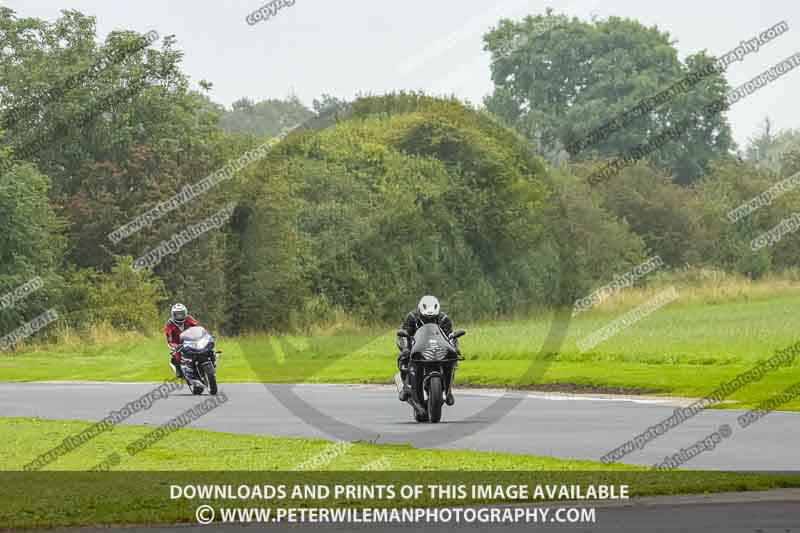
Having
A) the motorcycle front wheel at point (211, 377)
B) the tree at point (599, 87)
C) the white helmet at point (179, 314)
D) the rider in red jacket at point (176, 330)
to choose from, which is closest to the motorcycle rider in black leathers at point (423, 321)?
the motorcycle front wheel at point (211, 377)

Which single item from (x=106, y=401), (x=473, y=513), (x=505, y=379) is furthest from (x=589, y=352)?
(x=473, y=513)

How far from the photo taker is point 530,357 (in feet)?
149

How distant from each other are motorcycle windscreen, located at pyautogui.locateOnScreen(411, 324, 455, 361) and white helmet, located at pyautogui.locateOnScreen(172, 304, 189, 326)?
11.4 metres

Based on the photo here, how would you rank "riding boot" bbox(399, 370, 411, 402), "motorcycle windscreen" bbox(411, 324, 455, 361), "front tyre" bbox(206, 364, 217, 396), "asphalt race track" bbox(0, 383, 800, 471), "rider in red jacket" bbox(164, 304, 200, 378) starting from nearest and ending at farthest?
Answer: "asphalt race track" bbox(0, 383, 800, 471) < "motorcycle windscreen" bbox(411, 324, 455, 361) < "riding boot" bbox(399, 370, 411, 402) < "front tyre" bbox(206, 364, 217, 396) < "rider in red jacket" bbox(164, 304, 200, 378)

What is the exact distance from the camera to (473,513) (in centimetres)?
1402

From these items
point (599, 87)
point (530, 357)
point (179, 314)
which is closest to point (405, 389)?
point (179, 314)

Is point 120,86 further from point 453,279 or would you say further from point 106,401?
point 106,401

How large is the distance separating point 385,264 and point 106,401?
30037 millimetres

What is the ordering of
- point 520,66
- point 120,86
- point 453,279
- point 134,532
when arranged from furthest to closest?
point 520,66
point 120,86
point 453,279
point 134,532

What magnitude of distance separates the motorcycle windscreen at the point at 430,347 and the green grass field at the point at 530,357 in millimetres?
6989

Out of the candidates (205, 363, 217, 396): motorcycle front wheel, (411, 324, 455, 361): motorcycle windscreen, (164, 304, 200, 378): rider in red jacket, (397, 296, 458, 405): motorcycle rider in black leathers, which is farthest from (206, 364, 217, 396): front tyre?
(411, 324, 455, 361): motorcycle windscreen

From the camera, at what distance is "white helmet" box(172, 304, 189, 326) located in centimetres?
3444

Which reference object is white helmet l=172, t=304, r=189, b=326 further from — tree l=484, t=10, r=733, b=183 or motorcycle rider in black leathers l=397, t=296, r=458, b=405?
tree l=484, t=10, r=733, b=183

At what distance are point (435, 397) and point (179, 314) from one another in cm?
1158
